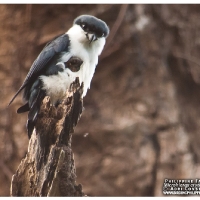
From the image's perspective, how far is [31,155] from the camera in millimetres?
2062

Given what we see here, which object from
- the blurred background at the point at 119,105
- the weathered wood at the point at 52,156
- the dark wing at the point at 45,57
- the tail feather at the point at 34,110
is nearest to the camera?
the weathered wood at the point at 52,156

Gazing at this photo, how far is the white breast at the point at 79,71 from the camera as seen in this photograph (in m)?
2.34

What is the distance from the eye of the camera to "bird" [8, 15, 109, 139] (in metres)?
2.34

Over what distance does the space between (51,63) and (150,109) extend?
160 cm

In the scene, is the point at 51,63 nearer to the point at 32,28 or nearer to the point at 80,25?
the point at 80,25

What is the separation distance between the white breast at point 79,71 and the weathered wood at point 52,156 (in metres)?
0.21

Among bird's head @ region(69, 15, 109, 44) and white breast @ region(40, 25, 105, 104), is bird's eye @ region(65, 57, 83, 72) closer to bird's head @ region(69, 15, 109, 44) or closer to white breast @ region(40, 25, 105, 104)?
white breast @ region(40, 25, 105, 104)

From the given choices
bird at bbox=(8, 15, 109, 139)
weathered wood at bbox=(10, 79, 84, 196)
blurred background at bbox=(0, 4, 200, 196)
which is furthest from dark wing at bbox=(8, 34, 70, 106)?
blurred background at bbox=(0, 4, 200, 196)

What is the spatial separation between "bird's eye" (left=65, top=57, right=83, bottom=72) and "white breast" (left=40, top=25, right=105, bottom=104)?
15 mm

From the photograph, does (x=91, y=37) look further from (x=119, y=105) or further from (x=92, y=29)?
(x=119, y=105)

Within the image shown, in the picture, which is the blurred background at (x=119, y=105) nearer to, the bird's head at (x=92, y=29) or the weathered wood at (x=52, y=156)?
the bird's head at (x=92, y=29)

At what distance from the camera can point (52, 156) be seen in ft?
6.45

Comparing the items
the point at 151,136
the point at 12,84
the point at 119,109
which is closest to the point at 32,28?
the point at 12,84

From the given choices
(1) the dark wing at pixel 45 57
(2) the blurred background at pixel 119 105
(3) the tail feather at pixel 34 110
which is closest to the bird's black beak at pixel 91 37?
(1) the dark wing at pixel 45 57
